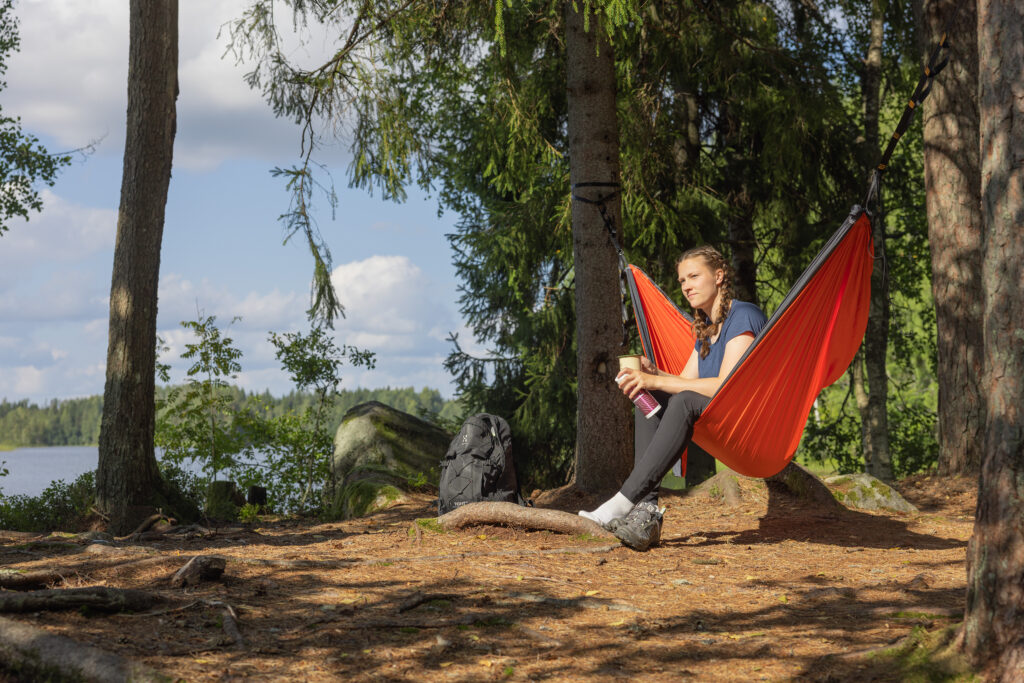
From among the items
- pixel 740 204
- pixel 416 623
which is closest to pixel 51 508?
pixel 416 623

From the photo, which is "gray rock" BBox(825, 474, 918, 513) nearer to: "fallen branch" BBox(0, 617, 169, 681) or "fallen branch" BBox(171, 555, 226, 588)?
"fallen branch" BBox(171, 555, 226, 588)

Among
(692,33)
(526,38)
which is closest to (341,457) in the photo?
(526,38)

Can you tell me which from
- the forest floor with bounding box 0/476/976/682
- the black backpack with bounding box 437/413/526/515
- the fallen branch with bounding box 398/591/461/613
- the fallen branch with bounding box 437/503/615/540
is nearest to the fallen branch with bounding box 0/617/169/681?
the forest floor with bounding box 0/476/976/682

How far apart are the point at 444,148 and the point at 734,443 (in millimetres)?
7809

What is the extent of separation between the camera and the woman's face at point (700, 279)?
12.4ft

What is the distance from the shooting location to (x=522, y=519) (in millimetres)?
4004

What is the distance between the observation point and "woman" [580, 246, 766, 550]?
3.64m

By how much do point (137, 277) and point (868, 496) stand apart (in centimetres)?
493

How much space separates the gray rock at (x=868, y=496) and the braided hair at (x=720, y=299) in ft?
6.45

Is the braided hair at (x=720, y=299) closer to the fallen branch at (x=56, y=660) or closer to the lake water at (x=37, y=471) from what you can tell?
the fallen branch at (x=56, y=660)

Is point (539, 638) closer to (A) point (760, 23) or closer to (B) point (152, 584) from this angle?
(B) point (152, 584)

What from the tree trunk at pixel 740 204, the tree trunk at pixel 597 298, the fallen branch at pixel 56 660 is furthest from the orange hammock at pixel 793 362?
the tree trunk at pixel 740 204

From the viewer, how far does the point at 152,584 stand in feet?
9.87

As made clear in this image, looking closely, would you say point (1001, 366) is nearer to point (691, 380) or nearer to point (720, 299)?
point (691, 380)
